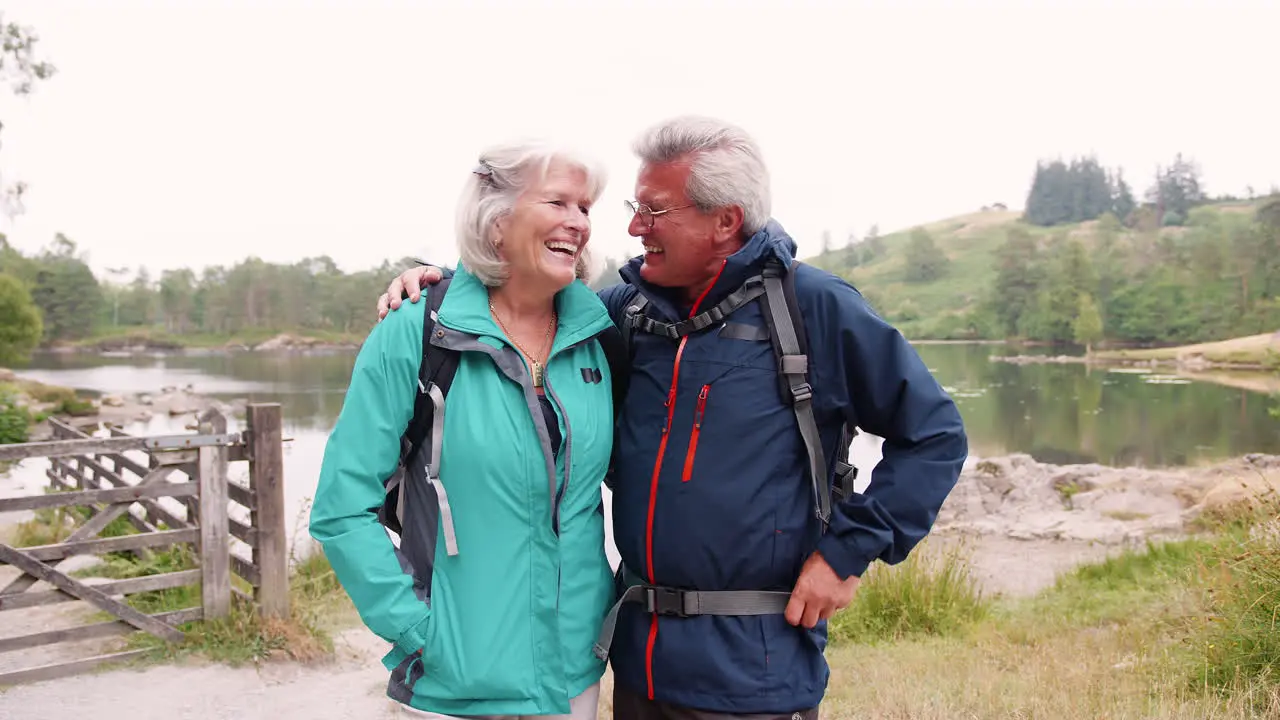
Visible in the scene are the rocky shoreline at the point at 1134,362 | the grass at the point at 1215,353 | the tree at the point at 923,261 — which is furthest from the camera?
the tree at the point at 923,261

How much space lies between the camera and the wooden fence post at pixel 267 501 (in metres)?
5.55

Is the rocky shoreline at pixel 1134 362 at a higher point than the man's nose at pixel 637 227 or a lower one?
lower

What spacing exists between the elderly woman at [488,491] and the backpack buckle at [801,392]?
45cm

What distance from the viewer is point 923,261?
11412 centimetres

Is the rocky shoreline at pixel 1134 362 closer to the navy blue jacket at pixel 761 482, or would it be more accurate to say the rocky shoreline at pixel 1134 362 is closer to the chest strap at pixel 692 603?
the navy blue jacket at pixel 761 482

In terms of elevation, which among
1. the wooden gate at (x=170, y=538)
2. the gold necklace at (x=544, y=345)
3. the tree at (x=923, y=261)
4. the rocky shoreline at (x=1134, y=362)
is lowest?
the rocky shoreline at (x=1134, y=362)

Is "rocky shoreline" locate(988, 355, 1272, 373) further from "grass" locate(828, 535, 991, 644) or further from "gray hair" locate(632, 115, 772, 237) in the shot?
"gray hair" locate(632, 115, 772, 237)

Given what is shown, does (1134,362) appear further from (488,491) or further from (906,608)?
(488,491)

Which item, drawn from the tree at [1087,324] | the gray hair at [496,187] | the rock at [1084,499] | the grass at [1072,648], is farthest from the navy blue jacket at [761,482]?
the tree at [1087,324]

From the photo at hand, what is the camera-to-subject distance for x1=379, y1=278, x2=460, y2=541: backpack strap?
2.03 m

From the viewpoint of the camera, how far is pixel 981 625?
639cm

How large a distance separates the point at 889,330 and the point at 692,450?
1.70ft

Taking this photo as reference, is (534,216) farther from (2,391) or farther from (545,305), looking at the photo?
(2,391)

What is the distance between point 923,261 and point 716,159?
117445mm
